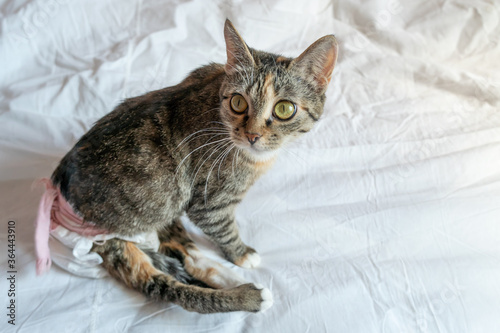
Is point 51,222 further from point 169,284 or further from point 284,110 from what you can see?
point 284,110

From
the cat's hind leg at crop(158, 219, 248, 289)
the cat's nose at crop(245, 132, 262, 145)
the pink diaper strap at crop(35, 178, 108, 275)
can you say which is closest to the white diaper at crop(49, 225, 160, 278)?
the pink diaper strap at crop(35, 178, 108, 275)

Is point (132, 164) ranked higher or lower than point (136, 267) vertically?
higher

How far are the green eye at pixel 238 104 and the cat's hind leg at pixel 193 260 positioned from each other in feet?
1.48

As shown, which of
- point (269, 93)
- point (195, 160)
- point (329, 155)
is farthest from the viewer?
point (329, 155)

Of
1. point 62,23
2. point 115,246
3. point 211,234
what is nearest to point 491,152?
point 211,234

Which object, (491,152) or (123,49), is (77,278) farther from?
(491,152)

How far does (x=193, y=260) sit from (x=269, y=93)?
1.86ft

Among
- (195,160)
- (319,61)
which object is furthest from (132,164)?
(319,61)

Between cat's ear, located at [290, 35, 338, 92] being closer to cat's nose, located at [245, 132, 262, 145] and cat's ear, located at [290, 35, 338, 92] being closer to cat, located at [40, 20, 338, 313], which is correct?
cat, located at [40, 20, 338, 313]

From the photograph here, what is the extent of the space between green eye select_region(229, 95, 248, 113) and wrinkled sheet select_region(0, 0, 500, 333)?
44cm

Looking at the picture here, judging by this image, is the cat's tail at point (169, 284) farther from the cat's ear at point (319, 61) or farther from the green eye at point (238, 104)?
the cat's ear at point (319, 61)

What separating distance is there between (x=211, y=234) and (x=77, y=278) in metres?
0.40

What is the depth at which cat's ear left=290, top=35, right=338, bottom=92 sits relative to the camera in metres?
0.91

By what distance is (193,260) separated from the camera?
1.15 m
